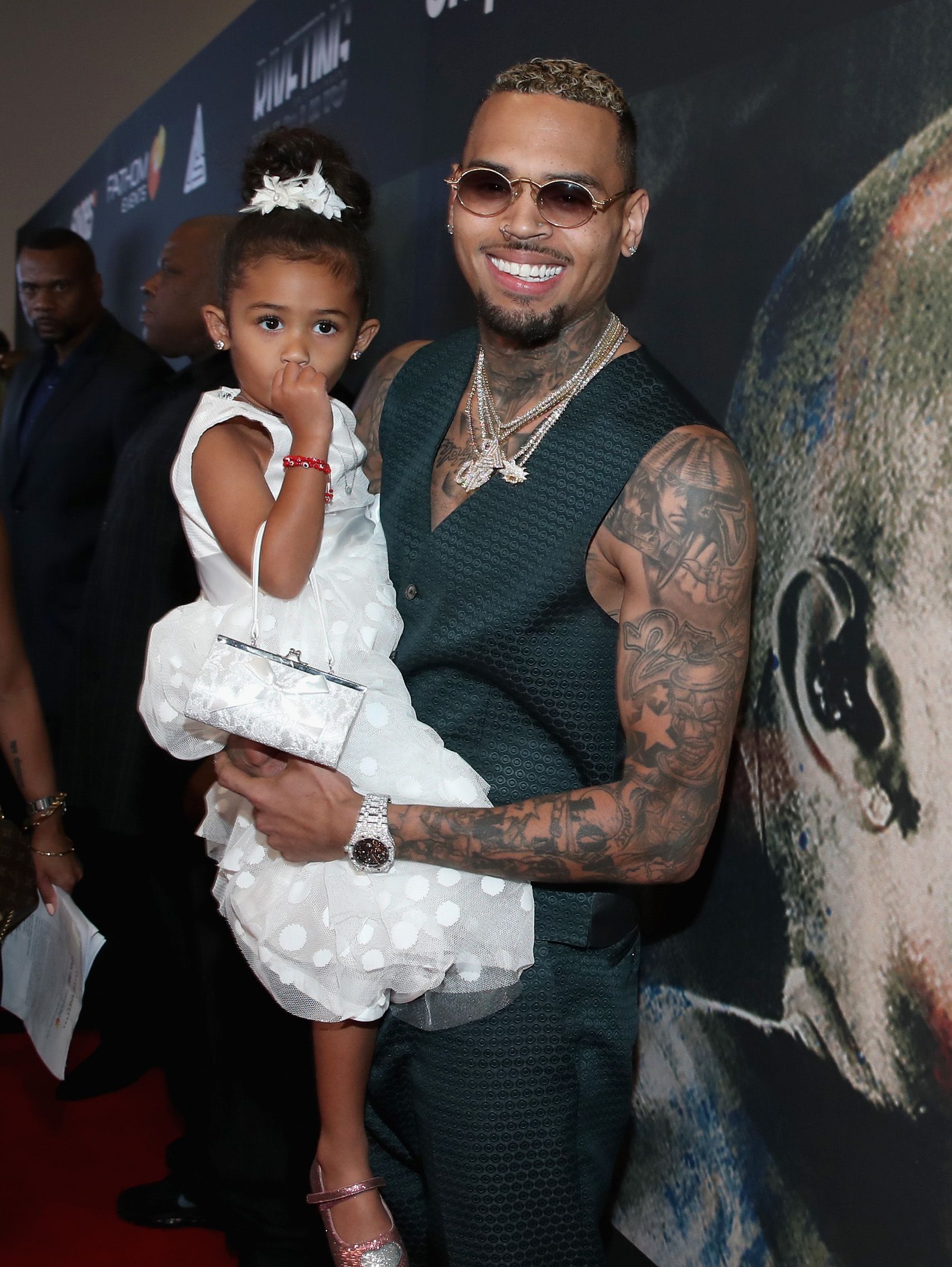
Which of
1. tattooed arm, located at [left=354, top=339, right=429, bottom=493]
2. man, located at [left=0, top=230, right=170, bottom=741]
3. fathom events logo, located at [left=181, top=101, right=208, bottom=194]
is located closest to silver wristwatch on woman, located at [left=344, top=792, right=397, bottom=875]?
tattooed arm, located at [left=354, top=339, right=429, bottom=493]

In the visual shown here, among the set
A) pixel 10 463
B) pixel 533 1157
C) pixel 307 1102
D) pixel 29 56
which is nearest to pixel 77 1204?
pixel 307 1102

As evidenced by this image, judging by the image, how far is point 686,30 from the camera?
2.43 m

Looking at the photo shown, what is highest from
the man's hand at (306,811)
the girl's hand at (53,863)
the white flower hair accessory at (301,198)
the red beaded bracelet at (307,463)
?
the white flower hair accessory at (301,198)

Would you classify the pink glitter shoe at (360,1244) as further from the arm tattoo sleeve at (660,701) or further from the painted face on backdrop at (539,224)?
the painted face on backdrop at (539,224)

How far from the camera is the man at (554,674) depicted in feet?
5.68

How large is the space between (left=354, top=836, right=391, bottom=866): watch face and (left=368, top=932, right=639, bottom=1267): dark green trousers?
0.31 meters

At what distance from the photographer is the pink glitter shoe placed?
Result: 185 cm

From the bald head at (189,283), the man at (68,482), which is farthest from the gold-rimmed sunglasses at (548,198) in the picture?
the man at (68,482)

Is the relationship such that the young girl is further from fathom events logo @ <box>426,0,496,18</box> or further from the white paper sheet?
fathom events logo @ <box>426,0,496,18</box>

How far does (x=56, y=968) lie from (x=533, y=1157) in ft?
3.50

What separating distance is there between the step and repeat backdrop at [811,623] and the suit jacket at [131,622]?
981mm

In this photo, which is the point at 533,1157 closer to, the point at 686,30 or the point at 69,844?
the point at 69,844

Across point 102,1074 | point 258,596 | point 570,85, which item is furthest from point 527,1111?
point 102,1074

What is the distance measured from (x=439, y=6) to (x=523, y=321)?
1.89 meters
